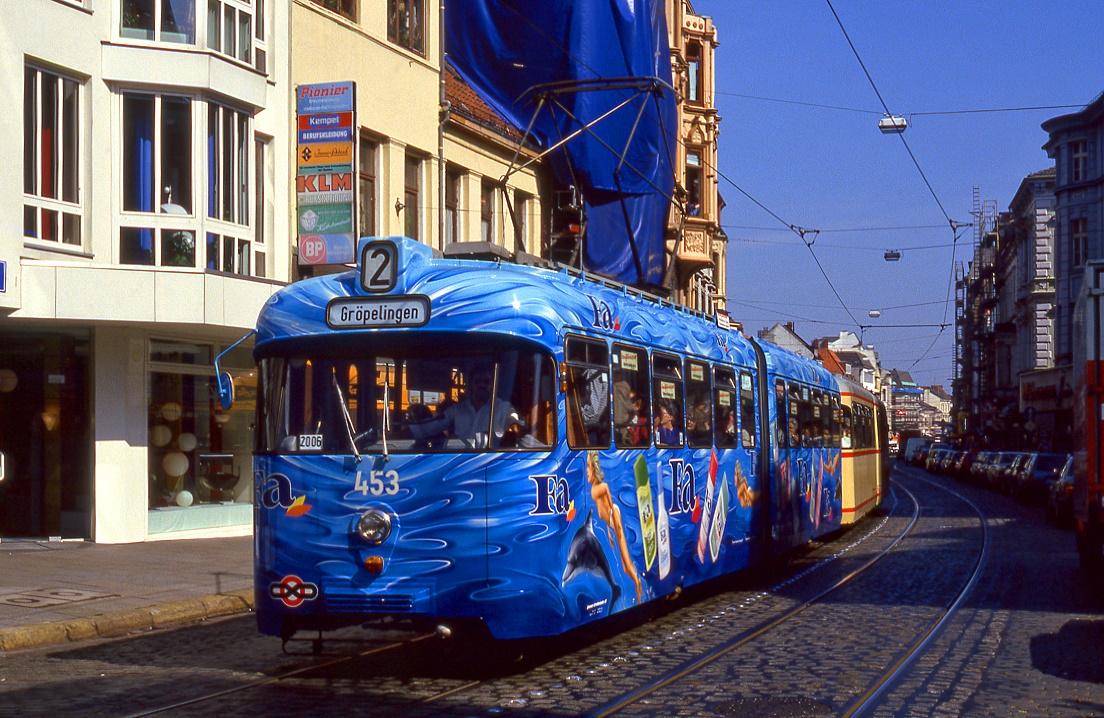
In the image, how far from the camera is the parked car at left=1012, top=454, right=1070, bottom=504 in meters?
37.7

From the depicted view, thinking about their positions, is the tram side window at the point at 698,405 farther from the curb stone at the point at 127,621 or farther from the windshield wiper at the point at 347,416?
the curb stone at the point at 127,621

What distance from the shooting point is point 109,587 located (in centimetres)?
1462

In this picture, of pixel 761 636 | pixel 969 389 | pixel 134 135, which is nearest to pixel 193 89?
pixel 134 135

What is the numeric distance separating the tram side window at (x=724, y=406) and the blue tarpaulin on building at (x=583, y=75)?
17626mm

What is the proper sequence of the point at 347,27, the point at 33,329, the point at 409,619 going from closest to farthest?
1. the point at 409,619
2. the point at 33,329
3. the point at 347,27

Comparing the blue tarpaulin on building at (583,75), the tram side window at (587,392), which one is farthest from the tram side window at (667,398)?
the blue tarpaulin on building at (583,75)

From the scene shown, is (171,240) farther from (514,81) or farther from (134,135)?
(514,81)

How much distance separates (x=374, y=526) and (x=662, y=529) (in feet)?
11.2

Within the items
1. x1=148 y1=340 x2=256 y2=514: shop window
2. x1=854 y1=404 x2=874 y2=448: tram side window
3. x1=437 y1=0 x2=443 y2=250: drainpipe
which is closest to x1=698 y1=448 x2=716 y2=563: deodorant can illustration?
x1=148 y1=340 x2=256 y2=514: shop window

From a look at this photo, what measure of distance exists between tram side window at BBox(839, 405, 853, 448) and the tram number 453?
50.0ft

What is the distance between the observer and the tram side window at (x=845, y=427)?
2361 cm

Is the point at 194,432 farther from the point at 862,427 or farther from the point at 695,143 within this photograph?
the point at 695,143

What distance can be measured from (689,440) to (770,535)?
4.26 m

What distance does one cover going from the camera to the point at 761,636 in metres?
11.6
